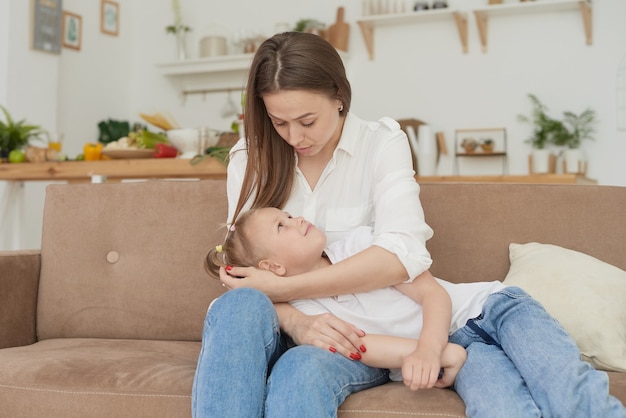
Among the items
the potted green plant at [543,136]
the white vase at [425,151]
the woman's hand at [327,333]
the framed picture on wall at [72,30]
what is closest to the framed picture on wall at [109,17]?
the framed picture on wall at [72,30]

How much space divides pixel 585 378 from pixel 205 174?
2.20 meters

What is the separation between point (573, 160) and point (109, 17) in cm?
381

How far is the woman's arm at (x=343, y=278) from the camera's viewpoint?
1.58 meters

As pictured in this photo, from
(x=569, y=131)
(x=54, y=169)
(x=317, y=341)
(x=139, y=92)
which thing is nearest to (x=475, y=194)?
(x=317, y=341)

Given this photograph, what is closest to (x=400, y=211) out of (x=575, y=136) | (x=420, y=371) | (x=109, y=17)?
(x=420, y=371)

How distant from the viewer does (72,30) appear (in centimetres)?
575

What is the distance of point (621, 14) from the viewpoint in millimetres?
4680

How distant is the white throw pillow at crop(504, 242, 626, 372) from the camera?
1.72m

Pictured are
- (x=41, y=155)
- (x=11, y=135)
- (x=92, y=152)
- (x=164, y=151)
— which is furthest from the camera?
(x=11, y=135)

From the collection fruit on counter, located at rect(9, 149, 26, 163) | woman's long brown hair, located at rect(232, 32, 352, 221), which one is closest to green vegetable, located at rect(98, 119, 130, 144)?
fruit on counter, located at rect(9, 149, 26, 163)

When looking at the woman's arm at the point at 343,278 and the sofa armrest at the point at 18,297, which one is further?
the sofa armrest at the point at 18,297

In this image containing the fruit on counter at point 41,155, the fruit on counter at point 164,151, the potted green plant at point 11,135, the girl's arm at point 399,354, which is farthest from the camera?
the potted green plant at point 11,135

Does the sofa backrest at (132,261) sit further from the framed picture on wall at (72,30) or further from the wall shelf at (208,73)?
the framed picture on wall at (72,30)

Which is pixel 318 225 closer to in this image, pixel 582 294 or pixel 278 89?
pixel 278 89
